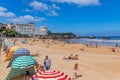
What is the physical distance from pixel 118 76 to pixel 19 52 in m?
8.17

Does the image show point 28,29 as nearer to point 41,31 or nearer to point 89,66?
point 41,31

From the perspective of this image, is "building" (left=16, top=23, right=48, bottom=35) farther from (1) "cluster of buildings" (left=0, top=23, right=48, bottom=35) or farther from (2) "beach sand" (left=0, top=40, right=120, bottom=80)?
(2) "beach sand" (left=0, top=40, right=120, bottom=80)

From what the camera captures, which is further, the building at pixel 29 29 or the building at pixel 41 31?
the building at pixel 41 31

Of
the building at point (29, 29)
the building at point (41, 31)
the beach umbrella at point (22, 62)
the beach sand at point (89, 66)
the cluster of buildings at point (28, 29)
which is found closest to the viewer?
the beach umbrella at point (22, 62)

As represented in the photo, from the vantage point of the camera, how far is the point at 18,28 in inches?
6801

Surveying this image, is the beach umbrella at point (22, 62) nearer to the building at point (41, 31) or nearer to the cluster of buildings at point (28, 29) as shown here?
the cluster of buildings at point (28, 29)

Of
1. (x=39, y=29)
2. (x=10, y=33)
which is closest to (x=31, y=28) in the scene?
(x=39, y=29)

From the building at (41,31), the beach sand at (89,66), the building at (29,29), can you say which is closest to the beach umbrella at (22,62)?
the beach sand at (89,66)

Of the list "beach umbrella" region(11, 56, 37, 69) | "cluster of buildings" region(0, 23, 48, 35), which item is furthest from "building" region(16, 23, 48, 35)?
"beach umbrella" region(11, 56, 37, 69)

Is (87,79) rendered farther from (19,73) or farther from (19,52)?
(19,52)

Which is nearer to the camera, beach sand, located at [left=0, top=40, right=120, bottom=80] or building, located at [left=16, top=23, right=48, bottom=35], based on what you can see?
beach sand, located at [left=0, top=40, right=120, bottom=80]

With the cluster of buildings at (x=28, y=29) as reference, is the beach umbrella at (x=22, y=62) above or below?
below

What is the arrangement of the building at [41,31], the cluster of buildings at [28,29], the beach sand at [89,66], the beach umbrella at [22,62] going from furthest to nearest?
the building at [41,31] < the cluster of buildings at [28,29] < the beach sand at [89,66] < the beach umbrella at [22,62]

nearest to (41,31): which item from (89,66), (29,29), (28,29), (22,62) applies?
(29,29)
